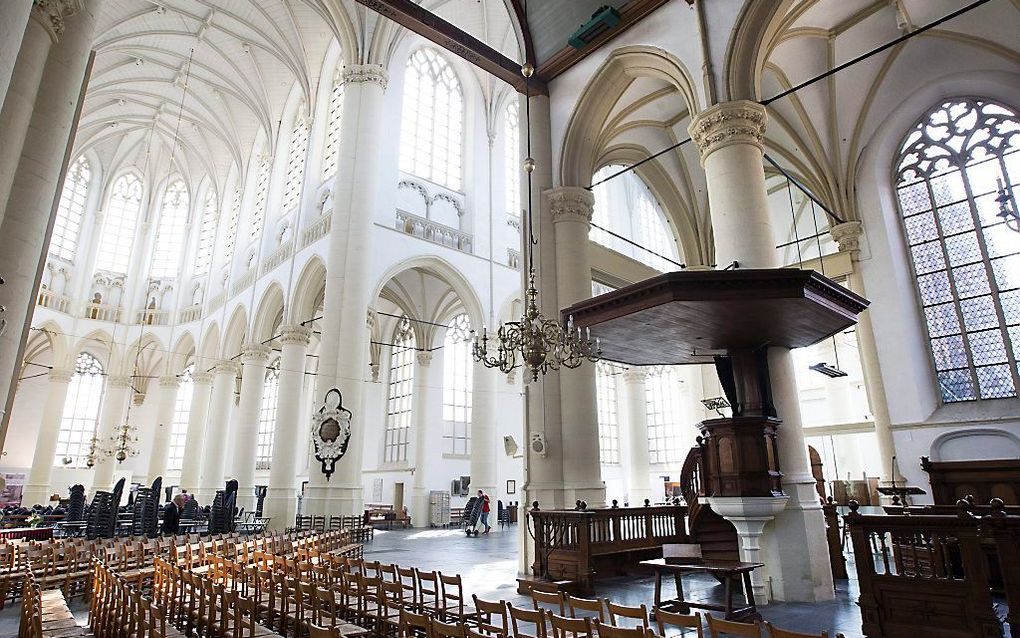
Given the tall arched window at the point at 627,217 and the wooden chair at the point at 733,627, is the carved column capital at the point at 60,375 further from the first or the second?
the wooden chair at the point at 733,627

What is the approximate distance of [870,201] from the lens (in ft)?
43.7

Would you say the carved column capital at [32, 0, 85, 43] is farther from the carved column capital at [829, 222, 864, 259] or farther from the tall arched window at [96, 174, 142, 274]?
the tall arched window at [96, 174, 142, 274]

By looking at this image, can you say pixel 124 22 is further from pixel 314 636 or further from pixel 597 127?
pixel 314 636

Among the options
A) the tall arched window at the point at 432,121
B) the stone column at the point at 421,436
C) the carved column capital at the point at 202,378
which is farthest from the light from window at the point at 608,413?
the carved column capital at the point at 202,378

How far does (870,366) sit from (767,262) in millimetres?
7155

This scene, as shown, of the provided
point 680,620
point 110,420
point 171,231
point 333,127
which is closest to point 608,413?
point 333,127

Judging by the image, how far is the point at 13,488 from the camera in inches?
959

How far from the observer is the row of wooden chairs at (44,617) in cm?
351

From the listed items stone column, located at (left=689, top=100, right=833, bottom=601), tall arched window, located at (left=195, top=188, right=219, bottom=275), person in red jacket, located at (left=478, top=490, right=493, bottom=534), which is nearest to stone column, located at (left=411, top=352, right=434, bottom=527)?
person in red jacket, located at (left=478, top=490, right=493, bottom=534)

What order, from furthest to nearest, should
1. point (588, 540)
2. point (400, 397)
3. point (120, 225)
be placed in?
point (120, 225) < point (400, 397) < point (588, 540)

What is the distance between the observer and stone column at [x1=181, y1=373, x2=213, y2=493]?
22031mm

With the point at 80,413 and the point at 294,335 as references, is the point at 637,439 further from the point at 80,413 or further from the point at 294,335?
the point at 80,413

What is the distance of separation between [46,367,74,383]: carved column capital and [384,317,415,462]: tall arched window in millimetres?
12324

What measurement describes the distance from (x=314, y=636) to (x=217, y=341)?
73.8 feet
